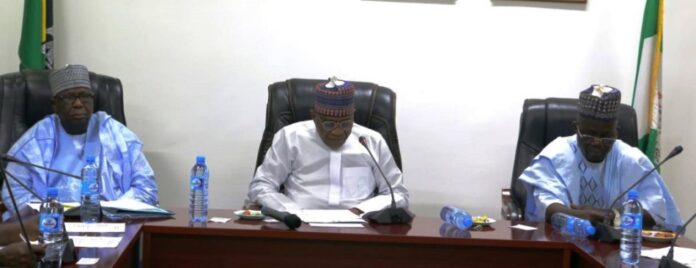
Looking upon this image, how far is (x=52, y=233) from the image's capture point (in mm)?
2059

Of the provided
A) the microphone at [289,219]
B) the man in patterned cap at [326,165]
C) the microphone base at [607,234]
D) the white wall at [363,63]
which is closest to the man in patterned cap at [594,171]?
the microphone base at [607,234]

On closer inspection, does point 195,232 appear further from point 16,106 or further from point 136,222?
point 16,106

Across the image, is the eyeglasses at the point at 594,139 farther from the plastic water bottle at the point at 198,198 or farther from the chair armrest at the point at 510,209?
the plastic water bottle at the point at 198,198

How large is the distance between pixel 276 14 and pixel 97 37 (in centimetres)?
97

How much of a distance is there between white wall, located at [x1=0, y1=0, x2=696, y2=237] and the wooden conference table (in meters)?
1.59

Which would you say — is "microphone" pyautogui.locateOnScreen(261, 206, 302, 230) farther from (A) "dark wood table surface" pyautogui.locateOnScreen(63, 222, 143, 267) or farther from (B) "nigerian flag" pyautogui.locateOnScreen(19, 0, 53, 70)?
(B) "nigerian flag" pyautogui.locateOnScreen(19, 0, 53, 70)

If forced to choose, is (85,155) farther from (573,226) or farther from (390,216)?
(573,226)

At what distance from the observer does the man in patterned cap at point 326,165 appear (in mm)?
3369

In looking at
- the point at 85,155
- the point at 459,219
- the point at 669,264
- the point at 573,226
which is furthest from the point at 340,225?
the point at 85,155

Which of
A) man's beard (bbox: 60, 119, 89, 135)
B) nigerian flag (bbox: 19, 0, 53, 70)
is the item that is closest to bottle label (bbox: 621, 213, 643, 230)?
man's beard (bbox: 60, 119, 89, 135)

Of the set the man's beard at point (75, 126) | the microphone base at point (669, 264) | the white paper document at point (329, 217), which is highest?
the man's beard at point (75, 126)

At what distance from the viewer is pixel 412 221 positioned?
9.61ft

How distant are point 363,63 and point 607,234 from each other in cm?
189

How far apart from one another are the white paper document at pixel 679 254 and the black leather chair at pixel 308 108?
1.34m
